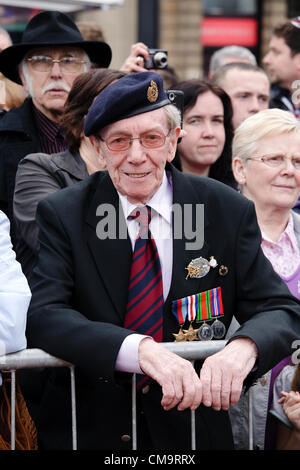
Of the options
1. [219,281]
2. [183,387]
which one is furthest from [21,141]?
[183,387]

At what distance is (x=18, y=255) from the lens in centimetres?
399

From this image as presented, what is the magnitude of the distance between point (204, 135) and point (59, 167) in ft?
3.77

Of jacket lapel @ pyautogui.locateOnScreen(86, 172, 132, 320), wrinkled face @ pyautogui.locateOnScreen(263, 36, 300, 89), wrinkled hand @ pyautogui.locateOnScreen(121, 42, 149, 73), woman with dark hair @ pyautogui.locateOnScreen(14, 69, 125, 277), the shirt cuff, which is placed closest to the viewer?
the shirt cuff

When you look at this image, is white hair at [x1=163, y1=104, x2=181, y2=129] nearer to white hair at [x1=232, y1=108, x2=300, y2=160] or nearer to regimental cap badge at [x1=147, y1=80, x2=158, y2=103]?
regimental cap badge at [x1=147, y1=80, x2=158, y2=103]

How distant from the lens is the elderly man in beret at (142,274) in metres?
3.18

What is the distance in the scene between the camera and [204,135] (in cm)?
487

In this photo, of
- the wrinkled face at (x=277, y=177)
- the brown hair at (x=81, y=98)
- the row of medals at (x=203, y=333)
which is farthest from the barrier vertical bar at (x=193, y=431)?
the brown hair at (x=81, y=98)

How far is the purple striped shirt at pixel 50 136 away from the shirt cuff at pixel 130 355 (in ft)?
5.83

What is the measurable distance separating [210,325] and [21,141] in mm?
1692

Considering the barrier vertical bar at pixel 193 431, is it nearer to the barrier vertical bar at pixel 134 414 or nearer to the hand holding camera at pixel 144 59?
the barrier vertical bar at pixel 134 414

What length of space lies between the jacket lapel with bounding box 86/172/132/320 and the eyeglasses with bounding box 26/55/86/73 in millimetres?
1617

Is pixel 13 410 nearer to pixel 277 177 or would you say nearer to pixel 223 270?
pixel 223 270

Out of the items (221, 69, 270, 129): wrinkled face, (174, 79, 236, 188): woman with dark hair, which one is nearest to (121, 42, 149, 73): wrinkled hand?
(174, 79, 236, 188): woman with dark hair

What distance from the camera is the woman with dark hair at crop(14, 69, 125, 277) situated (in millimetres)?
3896
